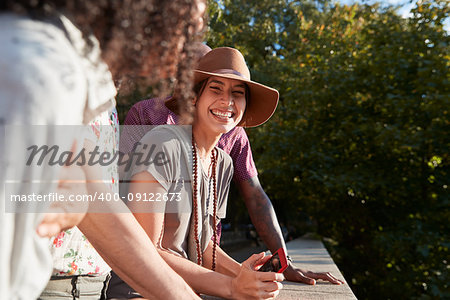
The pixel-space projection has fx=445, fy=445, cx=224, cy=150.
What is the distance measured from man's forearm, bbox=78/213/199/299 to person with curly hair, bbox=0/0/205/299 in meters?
0.13

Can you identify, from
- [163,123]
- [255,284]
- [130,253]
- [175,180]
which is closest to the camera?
[130,253]

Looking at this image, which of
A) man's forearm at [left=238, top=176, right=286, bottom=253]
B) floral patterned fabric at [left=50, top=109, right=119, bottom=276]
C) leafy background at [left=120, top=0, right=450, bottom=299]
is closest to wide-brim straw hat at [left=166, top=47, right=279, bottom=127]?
man's forearm at [left=238, top=176, right=286, bottom=253]

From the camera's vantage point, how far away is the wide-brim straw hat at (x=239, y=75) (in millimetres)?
2436

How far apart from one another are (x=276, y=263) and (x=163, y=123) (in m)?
1.13

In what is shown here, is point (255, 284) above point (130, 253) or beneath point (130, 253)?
beneath

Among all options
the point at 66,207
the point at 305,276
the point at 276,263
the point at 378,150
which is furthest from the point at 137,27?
the point at 378,150

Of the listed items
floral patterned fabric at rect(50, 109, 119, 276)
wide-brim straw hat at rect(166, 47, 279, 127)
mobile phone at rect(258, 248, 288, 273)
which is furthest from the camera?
wide-brim straw hat at rect(166, 47, 279, 127)

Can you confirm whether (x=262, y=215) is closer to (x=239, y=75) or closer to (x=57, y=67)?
(x=239, y=75)

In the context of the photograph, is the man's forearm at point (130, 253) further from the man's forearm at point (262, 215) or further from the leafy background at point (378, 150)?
the leafy background at point (378, 150)

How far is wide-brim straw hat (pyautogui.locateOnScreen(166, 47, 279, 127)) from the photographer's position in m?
2.44

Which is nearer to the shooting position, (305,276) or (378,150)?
(305,276)

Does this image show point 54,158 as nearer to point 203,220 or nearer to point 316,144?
point 203,220

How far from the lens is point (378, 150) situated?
674cm

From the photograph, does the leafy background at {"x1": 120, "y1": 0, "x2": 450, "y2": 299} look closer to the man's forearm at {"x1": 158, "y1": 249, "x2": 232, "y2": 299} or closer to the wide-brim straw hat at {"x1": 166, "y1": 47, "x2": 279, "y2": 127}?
the wide-brim straw hat at {"x1": 166, "y1": 47, "x2": 279, "y2": 127}
